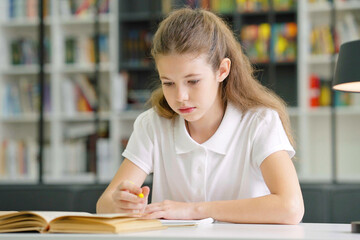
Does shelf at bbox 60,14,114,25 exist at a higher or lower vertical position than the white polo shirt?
higher

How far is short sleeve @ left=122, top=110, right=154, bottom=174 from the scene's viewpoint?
1.68 metres

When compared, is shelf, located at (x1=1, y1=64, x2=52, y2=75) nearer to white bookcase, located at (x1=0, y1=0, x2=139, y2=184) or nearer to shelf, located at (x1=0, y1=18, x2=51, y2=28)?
white bookcase, located at (x1=0, y1=0, x2=139, y2=184)

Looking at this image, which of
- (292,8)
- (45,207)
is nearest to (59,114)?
(292,8)

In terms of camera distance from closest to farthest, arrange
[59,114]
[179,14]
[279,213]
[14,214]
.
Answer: [14,214], [279,213], [179,14], [59,114]

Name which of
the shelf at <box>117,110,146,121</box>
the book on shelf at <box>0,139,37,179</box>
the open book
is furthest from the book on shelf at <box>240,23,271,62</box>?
the open book

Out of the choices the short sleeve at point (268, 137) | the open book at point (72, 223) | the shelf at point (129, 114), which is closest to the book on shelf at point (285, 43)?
the shelf at point (129, 114)

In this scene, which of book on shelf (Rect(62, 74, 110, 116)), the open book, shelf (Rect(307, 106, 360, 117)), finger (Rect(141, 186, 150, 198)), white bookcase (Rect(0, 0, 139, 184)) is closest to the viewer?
the open book

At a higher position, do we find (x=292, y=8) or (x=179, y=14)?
(x=292, y=8)

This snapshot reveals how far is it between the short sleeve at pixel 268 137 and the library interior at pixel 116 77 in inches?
96.3

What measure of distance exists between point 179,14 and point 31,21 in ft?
11.0

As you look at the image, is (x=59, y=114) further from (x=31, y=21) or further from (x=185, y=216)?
(x=185, y=216)

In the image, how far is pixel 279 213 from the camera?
4.42 ft

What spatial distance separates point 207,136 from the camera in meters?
1.68

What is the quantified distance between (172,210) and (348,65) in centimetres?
69
